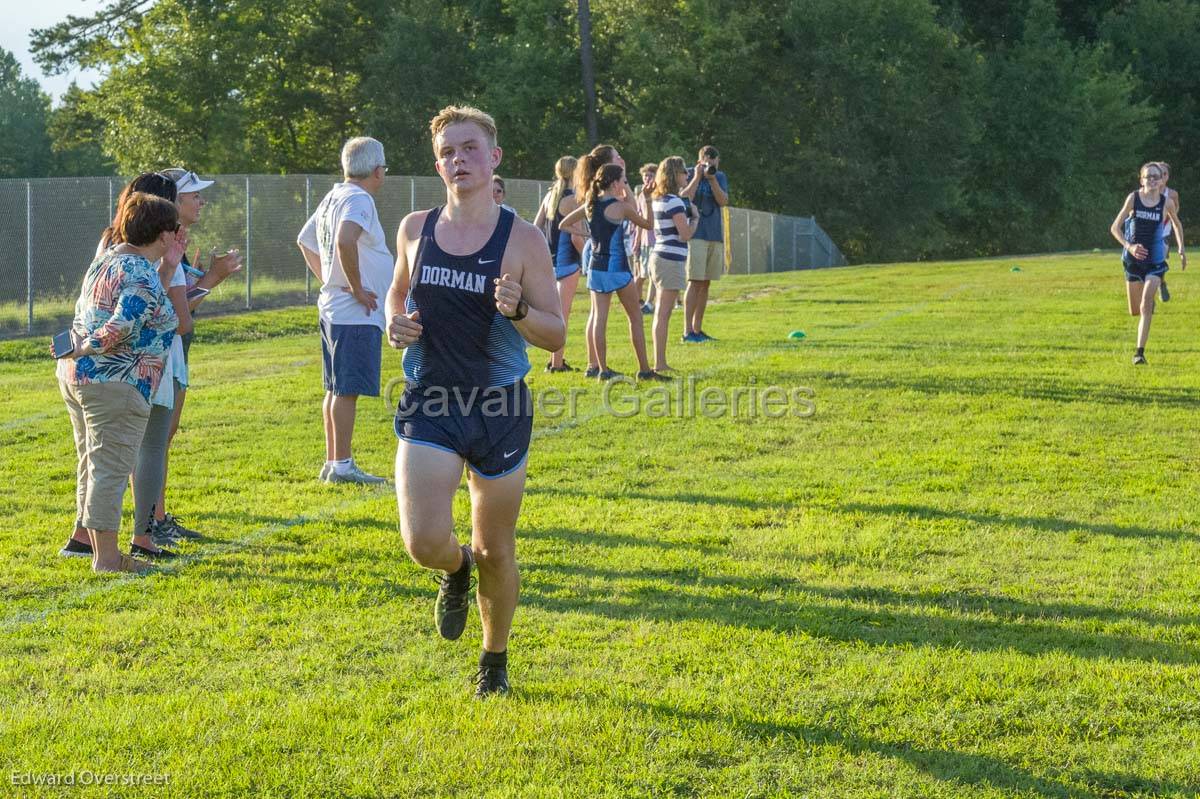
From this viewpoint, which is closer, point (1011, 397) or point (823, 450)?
point (823, 450)

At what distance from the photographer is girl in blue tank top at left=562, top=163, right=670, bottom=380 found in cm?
1159

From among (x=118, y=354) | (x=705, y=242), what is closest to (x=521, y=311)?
(x=118, y=354)

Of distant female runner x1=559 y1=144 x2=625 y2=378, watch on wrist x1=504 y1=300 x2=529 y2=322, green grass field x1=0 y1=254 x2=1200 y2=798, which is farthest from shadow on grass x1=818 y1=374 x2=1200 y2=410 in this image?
watch on wrist x1=504 y1=300 x2=529 y2=322

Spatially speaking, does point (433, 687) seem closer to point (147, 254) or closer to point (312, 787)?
point (312, 787)

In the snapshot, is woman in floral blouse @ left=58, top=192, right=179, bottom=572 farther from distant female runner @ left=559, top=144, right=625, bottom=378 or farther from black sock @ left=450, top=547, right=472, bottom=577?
distant female runner @ left=559, top=144, right=625, bottom=378

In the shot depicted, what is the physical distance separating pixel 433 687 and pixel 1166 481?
539 centimetres

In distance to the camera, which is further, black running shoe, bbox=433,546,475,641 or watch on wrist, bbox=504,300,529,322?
black running shoe, bbox=433,546,475,641

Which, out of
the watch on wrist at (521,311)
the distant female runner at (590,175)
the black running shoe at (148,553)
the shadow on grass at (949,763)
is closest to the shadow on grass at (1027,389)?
the distant female runner at (590,175)

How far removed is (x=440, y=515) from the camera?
4.44 m

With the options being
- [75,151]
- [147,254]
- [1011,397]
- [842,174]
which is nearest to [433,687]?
[147,254]

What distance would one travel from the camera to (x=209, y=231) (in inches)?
930

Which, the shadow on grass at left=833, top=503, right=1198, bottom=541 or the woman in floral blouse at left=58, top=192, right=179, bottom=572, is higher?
the woman in floral blouse at left=58, top=192, right=179, bottom=572

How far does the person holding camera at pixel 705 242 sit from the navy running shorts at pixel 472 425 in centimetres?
1058

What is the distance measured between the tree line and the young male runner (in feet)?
129
